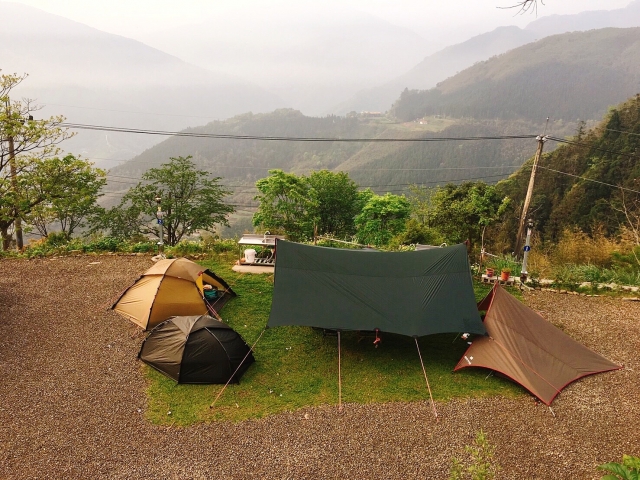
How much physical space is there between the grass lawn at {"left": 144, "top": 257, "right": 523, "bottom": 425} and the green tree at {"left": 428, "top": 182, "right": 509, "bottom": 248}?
7494 millimetres

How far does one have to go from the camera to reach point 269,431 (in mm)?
5883

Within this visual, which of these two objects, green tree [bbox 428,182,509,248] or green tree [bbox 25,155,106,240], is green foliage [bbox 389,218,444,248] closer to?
green tree [bbox 428,182,509,248]

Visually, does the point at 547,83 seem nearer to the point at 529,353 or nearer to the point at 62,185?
the point at 62,185

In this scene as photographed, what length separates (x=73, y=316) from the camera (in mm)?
9172

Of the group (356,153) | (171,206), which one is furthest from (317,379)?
(356,153)

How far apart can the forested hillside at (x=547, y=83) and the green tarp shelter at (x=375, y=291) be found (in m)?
132

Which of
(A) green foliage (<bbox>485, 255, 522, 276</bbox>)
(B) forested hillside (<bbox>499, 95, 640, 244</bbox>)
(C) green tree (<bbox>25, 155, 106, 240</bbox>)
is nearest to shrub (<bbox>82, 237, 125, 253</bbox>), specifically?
(C) green tree (<bbox>25, 155, 106, 240</bbox>)

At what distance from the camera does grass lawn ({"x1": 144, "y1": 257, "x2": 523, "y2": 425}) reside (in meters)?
6.43

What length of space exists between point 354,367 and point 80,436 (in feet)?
15.4

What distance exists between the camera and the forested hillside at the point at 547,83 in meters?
124

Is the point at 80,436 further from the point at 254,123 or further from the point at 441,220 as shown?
the point at 254,123

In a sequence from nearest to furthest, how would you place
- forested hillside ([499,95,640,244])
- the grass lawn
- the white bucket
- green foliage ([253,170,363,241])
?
the grass lawn
the white bucket
green foliage ([253,170,363,241])
forested hillside ([499,95,640,244])

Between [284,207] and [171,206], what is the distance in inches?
316

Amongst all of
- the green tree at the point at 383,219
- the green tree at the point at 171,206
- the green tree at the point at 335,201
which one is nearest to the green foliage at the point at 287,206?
the green tree at the point at 335,201
